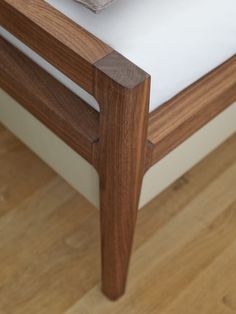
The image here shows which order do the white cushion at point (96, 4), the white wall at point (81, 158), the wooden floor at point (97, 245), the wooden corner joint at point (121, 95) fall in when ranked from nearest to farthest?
the wooden corner joint at point (121, 95)
the white cushion at point (96, 4)
the white wall at point (81, 158)
the wooden floor at point (97, 245)

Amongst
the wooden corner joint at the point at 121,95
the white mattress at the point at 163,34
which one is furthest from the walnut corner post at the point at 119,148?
the white mattress at the point at 163,34

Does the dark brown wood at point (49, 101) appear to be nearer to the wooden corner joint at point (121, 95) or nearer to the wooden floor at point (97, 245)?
the wooden corner joint at point (121, 95)

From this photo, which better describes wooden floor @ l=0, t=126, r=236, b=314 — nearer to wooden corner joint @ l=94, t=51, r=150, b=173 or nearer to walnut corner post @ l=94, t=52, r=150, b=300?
walnut corner post @ l=94, t=52, r=150, b=300

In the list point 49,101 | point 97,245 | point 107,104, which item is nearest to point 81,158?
point 49,101

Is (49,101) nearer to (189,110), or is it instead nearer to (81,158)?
(81,158)

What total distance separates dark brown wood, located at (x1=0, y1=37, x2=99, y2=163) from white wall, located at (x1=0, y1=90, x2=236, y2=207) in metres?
0.06

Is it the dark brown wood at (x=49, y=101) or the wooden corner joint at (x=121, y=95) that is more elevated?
the wooden corner joint at (x=121, y=95)

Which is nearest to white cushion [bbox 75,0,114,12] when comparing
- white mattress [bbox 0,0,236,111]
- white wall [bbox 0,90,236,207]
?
white mattress [bbox 0,0,236,111]

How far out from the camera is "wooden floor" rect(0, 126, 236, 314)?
1108 millimetres

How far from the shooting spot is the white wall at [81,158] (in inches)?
37.2

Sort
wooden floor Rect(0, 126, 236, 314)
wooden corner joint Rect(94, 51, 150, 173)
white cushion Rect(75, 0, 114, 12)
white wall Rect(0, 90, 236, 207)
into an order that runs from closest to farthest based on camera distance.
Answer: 1. wooden corner joint Rect(94, 51, 150, 173)
2. white cushion Rect(75, 0, 114, 12)
3. white wall Rect(0, 90, 236, 207)
4. wooden floor Rect(0, 126, 236, 314)

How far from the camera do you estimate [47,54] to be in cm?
77

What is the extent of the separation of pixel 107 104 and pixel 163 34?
0.63 feet

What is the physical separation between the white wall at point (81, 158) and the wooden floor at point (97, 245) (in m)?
0.23
